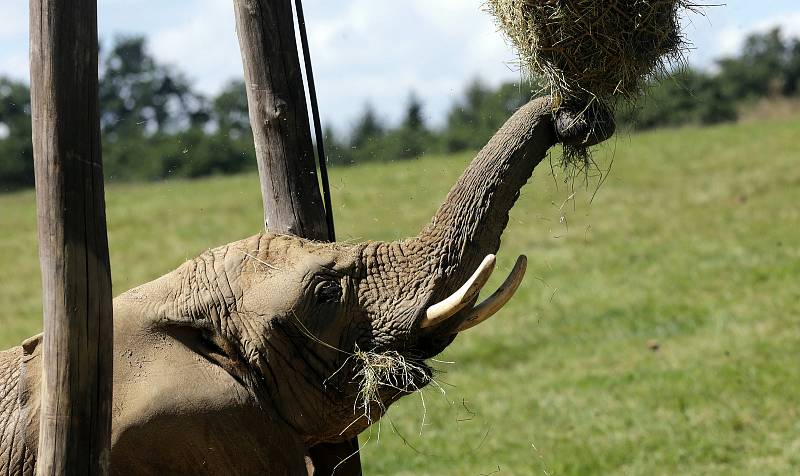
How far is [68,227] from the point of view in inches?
127

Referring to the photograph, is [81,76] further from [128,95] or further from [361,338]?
[128,95]

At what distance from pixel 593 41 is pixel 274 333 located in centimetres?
161

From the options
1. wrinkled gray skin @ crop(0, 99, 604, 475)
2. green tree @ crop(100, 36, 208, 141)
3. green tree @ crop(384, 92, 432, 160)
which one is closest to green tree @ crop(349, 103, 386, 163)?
green tree @ crop(384, 92, 432, 160)

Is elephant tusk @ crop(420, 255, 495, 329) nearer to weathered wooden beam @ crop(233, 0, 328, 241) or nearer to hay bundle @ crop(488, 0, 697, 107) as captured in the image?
hay bundle @ crop(488, 0, 697, 107)

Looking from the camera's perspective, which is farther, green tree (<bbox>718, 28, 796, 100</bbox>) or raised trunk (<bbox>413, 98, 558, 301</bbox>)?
green tree (<bbox>718, 28, 796, 100</bbox>)

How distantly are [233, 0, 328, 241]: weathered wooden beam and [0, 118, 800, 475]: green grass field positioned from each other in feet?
0.89

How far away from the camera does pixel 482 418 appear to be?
9.50 meters

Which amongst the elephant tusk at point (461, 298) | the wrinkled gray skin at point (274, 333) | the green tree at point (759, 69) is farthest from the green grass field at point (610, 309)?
the green tree at point (759, 69)

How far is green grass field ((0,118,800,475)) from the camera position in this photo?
830cm

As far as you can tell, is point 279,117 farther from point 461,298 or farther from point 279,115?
point 461,298

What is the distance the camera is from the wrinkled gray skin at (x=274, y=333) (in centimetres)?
371

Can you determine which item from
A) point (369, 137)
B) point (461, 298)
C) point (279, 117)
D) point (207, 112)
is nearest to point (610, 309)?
point (369, 137)

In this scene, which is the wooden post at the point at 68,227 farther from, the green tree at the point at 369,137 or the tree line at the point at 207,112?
the tree line at the point at 207,112

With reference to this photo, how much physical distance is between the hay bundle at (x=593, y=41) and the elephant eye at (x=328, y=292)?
1.11 meters
